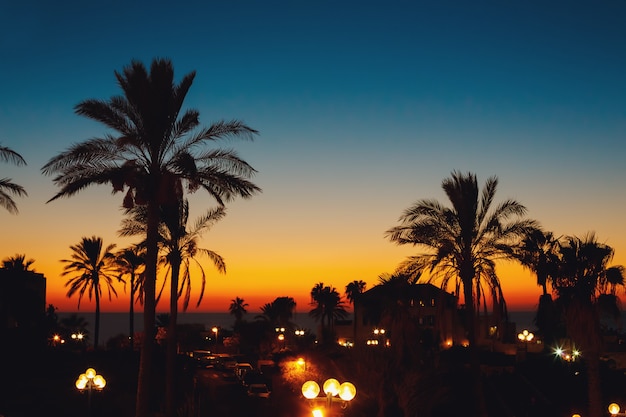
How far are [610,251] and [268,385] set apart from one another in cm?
2372

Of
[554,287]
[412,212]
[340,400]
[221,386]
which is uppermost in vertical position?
[412,212]

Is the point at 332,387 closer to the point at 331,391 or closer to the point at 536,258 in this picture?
the point at 331,391

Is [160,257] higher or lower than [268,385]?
higher

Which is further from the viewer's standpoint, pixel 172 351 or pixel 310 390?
pixel 172 351

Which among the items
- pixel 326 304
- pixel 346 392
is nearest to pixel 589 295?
pixel 346 392

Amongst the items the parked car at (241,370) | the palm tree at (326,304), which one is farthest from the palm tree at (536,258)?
the palm tree at (326,304)

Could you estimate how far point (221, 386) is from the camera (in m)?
42.8

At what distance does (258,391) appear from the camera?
39250mm

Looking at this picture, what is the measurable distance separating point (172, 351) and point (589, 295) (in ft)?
55.0

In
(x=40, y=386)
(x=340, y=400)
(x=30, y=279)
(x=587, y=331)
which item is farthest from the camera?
(x=30, y=279)

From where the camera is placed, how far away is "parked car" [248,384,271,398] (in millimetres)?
39000

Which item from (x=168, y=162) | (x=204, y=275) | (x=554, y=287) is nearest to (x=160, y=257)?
(x=204, y=275)

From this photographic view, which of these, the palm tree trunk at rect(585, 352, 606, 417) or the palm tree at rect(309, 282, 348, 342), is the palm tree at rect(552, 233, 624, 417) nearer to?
the palm tree trunk at rect(585, 352, 606, 417)

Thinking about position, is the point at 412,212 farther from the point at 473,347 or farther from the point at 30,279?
the point at 30,279
